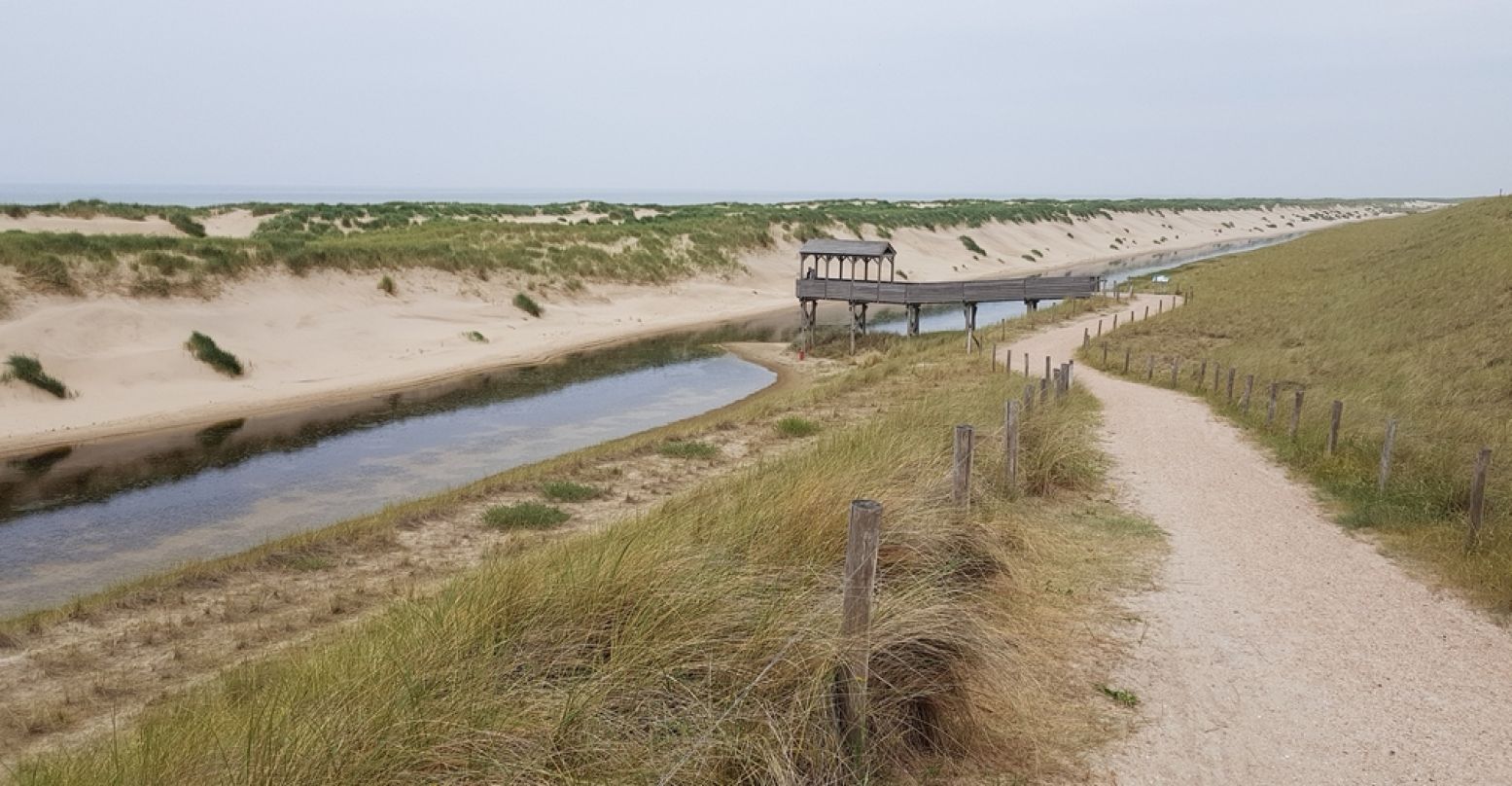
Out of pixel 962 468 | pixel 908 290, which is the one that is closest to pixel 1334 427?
pixel 962 468

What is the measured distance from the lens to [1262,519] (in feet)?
40.1

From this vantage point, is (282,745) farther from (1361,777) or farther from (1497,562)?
(1497,562)

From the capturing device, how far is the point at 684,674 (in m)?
5.52

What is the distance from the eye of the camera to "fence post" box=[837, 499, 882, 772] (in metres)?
5.44

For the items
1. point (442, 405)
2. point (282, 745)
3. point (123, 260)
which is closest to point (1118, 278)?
point (442, 405)

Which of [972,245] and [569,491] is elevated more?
[972,245]

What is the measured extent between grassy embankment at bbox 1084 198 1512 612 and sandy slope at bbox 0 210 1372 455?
23495mm

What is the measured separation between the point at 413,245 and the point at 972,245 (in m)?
56.5

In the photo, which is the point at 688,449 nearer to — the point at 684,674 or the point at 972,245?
the point at 684,674

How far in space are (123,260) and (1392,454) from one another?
1466 inches

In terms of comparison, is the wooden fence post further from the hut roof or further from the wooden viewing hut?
the hut roof

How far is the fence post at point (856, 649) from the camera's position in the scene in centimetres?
544

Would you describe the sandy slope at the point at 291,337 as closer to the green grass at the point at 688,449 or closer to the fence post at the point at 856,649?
the green grass at the point at 688,449

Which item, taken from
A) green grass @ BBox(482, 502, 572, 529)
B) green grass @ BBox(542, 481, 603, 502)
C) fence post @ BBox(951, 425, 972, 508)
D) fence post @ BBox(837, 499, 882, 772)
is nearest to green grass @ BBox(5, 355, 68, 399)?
green grass @ BBox(542, 481, 603, 502)
